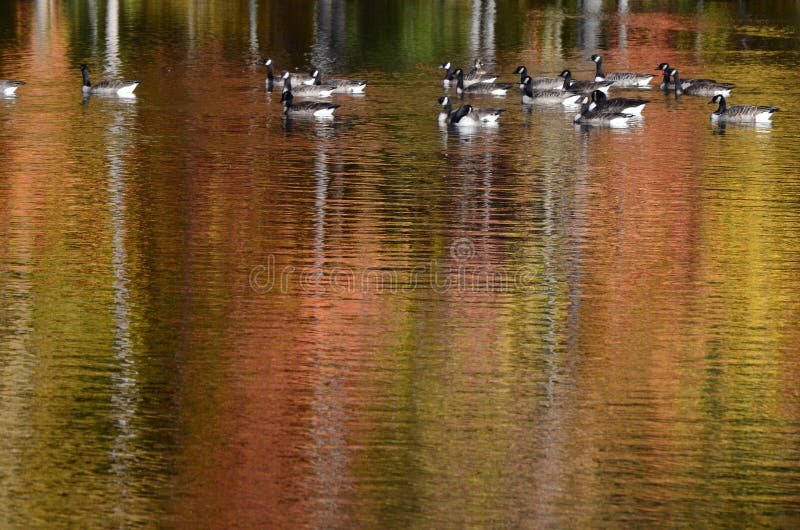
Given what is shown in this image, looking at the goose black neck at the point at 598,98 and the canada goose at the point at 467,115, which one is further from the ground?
the goose black neck at the point at 598,98

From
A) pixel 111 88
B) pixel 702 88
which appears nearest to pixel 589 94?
pixel 702 88

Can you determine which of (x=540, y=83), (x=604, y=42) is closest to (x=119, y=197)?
(x=540, y=83)

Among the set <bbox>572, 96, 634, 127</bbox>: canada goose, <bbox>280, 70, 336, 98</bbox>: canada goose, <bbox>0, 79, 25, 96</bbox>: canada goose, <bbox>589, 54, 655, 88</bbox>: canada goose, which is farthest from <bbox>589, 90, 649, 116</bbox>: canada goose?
<bbox>0, 79, 25, 96</bbox>: canada goose

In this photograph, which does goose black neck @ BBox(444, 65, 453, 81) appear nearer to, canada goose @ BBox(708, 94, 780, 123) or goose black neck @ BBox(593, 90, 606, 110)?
goose black neck @ BBox(593, 90, 606, 110)

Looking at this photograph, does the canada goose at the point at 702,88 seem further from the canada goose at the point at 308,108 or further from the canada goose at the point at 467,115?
the canada goose at the point at 308,108

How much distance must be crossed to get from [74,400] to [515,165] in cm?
1627

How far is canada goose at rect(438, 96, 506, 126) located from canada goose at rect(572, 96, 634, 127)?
6.38 ft

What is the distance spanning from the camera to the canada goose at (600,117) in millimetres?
36344

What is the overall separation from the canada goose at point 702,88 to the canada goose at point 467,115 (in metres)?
7.34

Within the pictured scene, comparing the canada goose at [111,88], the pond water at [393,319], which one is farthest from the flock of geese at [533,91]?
the pond water at [393,319]

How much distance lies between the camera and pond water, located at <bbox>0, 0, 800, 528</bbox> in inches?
529

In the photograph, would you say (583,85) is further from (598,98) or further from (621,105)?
(621,105)

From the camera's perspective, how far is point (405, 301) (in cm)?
1958

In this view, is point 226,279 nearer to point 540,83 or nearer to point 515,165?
point 515,165
